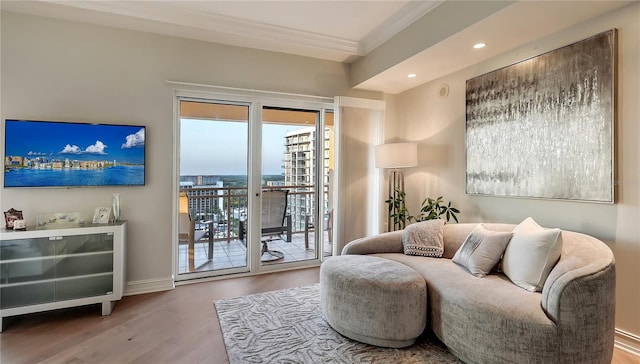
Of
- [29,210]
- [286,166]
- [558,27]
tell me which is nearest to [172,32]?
[286,166]

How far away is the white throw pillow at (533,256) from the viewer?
195cm

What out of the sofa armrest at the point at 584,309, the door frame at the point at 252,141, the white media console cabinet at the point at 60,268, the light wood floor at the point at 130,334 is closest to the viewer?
the sofa armrest at the point at 584,309

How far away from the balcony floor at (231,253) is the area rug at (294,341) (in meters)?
0.91

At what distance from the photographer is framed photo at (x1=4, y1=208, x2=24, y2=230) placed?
254 centimetres

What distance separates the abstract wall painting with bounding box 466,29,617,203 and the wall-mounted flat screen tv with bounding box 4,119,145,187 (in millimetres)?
3548

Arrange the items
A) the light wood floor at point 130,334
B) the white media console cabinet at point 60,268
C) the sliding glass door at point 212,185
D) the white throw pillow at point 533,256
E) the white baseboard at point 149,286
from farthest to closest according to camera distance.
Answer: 1. the sliding glass door at point 212,185
2. the white baseboard at point 149,286
3. the white media console cabinet at point 60,268
4. the light wood floor at point 130,334
5. the white throw pillow at point 533,256

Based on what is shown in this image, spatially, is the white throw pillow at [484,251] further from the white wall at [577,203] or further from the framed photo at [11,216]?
the framed photo at [11,216]

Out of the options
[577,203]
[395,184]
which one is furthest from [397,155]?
[577,203]

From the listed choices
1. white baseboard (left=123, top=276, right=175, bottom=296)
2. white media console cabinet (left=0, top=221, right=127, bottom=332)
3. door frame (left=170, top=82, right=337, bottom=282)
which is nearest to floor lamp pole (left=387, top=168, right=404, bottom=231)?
door frame (left=170, top=82, right=337, bottom=282)

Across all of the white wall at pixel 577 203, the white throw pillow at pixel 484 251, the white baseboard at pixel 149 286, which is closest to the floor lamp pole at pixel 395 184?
the white wall at pixel 577 203

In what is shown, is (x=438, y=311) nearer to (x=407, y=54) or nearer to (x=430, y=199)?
(x=430, y=199)

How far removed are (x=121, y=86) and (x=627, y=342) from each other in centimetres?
479

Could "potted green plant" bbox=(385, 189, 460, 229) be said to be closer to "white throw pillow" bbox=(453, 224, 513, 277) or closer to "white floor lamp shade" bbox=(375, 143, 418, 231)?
"white floor lamp shade" bbox=(375, 143, 418, 231)

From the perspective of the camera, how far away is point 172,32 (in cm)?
319
